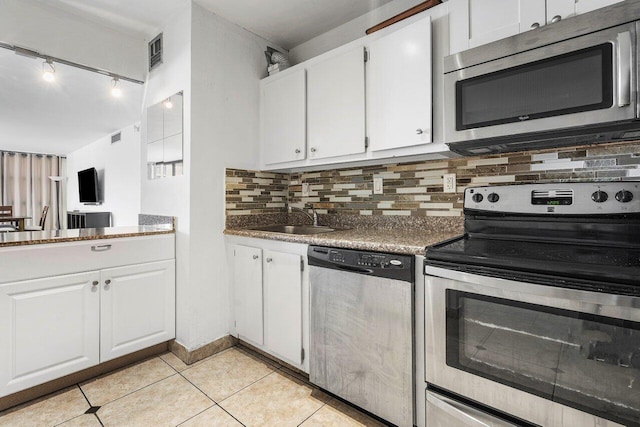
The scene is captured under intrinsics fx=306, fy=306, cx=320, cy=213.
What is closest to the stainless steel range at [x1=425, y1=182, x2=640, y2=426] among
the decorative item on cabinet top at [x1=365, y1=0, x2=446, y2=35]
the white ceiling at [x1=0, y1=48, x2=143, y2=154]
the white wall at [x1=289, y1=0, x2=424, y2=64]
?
the decorative item on cabinet top at [x1=365, y1=0, x2=446, y2=35]

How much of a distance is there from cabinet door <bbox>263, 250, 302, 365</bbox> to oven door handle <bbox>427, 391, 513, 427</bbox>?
2.75 ft

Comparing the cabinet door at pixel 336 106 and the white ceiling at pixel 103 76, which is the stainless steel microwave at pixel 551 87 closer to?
the cabinet door at pixel 336 106

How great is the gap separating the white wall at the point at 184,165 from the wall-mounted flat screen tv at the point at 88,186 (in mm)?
4577

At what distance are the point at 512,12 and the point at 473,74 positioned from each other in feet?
0.99

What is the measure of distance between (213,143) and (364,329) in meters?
1.70

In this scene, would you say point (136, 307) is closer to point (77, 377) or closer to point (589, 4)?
point (77, 377)

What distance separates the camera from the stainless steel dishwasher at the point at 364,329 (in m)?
1.40

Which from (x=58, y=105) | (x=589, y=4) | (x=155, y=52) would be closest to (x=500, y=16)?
(x=589, y=4)

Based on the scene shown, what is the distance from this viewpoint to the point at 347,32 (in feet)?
7.95

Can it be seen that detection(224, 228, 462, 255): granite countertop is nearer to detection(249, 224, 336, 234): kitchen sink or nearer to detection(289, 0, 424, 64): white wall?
detection(249, 224, 336, 234): kitchen sink

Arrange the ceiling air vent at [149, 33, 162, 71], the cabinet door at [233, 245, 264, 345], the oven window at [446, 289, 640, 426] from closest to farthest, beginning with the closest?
the oven window at [446, 289, 640, 426] < the cabinet door at [233, 245, 264, 345] < the ceiling air vent at [149, 33, 162, 71]

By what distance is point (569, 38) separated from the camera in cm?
124

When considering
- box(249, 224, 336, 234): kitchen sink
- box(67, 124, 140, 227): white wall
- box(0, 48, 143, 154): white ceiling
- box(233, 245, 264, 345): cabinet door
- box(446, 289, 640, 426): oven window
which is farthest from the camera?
box(67, 124, 140, 227): white wall

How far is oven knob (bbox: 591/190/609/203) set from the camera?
1.31m
